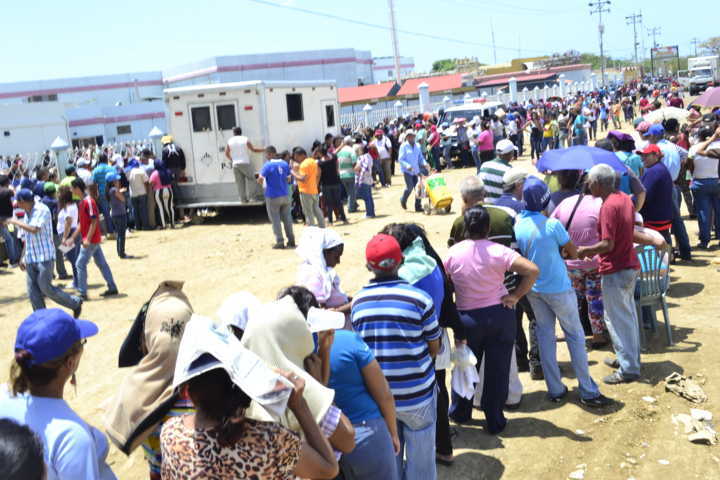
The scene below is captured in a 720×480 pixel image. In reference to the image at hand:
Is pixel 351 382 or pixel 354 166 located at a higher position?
pixel 354 166

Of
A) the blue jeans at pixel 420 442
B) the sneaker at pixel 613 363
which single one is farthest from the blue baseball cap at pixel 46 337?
the sneaker at pixel 613 363

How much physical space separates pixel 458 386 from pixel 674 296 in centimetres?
443

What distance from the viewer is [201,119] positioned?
50.8ft

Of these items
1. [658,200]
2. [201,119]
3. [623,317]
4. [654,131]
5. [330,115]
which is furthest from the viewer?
[330,115]

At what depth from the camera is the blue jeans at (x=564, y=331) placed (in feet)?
17.4

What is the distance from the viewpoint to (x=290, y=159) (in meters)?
15.0

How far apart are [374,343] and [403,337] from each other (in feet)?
0.54

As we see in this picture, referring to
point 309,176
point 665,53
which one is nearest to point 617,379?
point 309,176

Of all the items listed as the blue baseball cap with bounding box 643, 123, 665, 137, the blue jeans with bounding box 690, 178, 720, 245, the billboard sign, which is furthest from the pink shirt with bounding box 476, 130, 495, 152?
the billboard sign

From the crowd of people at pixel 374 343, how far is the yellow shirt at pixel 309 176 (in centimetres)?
526

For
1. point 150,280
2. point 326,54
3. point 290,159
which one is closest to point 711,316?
point 150,280

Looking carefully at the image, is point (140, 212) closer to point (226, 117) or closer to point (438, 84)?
point (226, 117)

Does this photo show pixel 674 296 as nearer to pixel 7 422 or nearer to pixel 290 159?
pixel 7 422

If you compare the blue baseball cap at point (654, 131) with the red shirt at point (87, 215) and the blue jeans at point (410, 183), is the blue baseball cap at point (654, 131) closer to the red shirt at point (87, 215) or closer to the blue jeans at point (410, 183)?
the blue jeans at point (410, 183)
